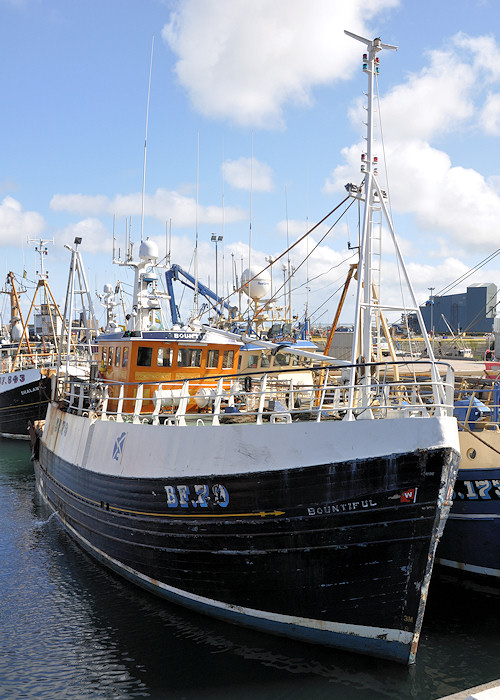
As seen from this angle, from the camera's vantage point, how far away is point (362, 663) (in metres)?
9.14

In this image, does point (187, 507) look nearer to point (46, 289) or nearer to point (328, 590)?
point (328, 590)

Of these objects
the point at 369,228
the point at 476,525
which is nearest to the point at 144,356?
the point at 369,228

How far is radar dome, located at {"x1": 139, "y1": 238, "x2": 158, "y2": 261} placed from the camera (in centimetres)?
1725

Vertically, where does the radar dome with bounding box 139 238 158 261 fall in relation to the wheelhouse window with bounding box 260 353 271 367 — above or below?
above

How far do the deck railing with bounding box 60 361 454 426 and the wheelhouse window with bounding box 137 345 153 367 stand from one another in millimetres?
569

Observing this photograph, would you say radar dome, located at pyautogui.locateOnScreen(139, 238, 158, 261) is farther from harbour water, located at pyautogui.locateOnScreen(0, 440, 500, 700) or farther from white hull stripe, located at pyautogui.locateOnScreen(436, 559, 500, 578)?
white hull stripe, located at pyautogui.locateOnScreen(436, 559, 500, 578)

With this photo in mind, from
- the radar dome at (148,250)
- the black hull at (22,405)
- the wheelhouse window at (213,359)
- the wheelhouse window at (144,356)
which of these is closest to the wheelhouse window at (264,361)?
the radar dome at (148,250)

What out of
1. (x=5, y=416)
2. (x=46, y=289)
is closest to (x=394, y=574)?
(x=5, y=416)

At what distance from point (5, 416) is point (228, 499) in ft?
101

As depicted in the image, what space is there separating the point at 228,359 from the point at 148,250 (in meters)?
4.30

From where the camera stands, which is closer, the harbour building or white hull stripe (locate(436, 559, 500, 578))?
white hull stripe (locate(436, 559, 500, 578))

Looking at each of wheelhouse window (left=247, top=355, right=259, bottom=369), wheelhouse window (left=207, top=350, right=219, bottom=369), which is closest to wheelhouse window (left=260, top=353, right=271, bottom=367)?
wheelhouse window (left=247, top=355, right=259, bottom=369)

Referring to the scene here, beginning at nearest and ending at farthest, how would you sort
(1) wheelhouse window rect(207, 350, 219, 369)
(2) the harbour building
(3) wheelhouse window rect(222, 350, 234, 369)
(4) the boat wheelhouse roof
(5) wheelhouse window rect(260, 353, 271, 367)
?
(4) the boat wheelhouse roof
(1) wheelhouse window rect(207, 350, 219, 369)
(3) wheelhouse window rect(222, 350, 234, 369)
(5) wheelhouse window rect(260, 353, 271, 367)
(2) the harbour building

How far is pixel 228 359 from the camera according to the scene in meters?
15.5
